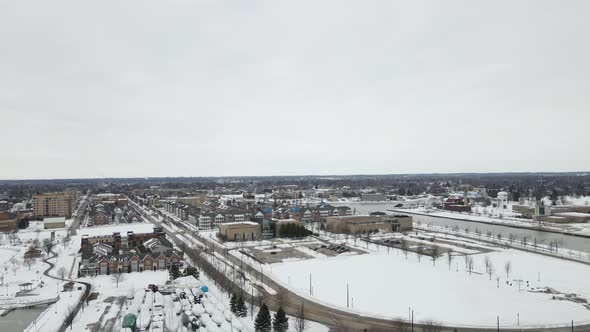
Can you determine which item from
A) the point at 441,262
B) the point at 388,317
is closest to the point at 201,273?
the point at 388,317

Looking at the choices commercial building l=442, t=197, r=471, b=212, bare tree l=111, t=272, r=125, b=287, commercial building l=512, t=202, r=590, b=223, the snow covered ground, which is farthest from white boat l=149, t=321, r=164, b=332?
commercial building l=442, t=197, r=471, b=212

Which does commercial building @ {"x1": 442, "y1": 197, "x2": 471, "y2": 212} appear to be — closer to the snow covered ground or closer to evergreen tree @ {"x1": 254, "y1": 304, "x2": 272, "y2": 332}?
the snow covered ground

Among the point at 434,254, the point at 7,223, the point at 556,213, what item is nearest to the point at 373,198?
the point at 556,213

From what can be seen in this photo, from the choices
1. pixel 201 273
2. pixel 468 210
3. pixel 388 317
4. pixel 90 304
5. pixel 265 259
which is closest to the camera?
pixel 388 317

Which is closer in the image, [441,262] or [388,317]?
[388,317]

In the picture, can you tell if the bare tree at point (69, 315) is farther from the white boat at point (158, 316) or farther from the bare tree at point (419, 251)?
the bare tree at point (419, 251)

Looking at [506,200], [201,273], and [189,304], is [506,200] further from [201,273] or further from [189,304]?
[189,304]

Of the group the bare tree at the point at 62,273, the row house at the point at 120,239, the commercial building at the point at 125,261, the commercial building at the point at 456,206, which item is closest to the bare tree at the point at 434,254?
the commercial building at the point at 125,261
